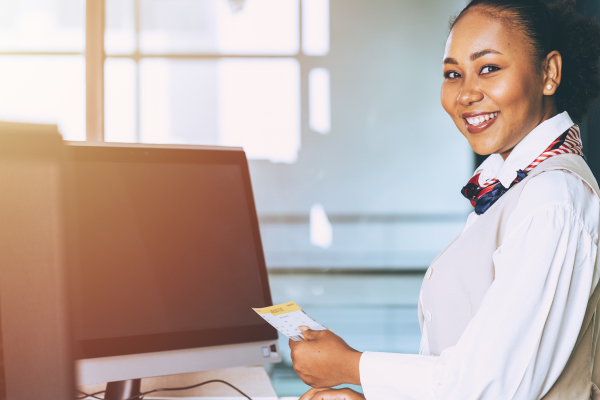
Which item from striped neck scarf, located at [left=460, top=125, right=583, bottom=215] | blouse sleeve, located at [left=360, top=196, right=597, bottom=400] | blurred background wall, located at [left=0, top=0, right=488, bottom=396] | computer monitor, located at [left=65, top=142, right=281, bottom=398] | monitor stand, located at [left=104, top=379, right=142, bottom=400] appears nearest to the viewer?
blouse sleeve, located at [left=360, top=196, right=597, bottom=400]

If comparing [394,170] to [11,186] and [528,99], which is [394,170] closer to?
[528,99]

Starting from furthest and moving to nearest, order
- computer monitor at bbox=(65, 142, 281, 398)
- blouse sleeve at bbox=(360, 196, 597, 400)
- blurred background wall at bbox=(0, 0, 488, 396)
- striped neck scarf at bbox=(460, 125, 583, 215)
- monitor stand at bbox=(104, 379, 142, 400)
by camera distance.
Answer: blurred background wall at bbox=(0, 0, 488, 396), monitor stand at bbox=(104, 379, 142, 400), computer monitor at bbox=(65, 142, 281, 398), striped neck scarf at bbox=(460, 125, 583, 215), blouse sleeve at bbox=(360, 196, 597, 400)

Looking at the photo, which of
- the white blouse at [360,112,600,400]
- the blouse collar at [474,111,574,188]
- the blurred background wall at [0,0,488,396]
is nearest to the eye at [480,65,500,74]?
the blouse collar at [474,111,574,188]

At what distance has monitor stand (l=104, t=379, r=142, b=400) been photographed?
3.34ft

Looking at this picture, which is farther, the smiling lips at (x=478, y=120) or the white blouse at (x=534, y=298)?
the smiling lips at (x=478, y=120)

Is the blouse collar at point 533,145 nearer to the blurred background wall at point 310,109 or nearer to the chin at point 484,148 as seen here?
the chin at point 484,148

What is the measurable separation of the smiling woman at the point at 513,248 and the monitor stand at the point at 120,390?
425 mm

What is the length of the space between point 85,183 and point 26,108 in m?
2.30

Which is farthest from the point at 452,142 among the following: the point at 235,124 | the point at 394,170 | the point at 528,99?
the point at 528,99

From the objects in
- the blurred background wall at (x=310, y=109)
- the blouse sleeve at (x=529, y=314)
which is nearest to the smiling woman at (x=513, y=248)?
the blouse sleeve at (x=529, y=314)

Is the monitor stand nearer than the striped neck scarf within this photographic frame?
No

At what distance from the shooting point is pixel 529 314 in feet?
2.11

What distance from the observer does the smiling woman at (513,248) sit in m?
0.65

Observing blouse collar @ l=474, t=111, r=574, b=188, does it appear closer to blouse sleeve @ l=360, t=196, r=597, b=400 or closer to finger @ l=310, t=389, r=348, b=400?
blouse sleeve @ l=360, t=196, r=597, b=400
